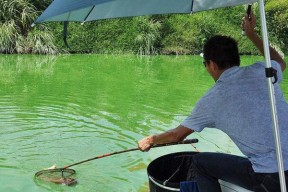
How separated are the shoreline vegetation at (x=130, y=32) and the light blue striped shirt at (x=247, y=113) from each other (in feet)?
57.7

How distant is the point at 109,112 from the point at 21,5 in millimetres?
14027

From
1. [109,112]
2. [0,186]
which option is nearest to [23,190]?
[0,186]

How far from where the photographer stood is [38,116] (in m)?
6.87

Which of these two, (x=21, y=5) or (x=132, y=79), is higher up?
(x=21, y=5)

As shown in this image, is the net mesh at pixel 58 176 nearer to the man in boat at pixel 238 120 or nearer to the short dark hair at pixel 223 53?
the man in boat at pixel 238 120

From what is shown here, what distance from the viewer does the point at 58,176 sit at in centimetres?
422

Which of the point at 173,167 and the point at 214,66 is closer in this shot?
the point at 214,66

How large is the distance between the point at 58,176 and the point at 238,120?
2553mm

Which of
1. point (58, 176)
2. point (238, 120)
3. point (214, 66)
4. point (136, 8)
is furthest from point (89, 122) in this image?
point (238, 120)

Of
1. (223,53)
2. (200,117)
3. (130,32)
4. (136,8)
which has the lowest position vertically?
(200,117)

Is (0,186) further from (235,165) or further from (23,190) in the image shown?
(235,165)

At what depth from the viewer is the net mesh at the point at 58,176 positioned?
13.4 feet

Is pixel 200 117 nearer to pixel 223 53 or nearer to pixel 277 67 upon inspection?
pixel 223 53

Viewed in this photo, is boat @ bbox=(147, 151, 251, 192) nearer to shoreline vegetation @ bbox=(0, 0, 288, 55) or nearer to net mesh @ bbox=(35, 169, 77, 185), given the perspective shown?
net mesh @ bbox=(35, 169, 77, 185)
